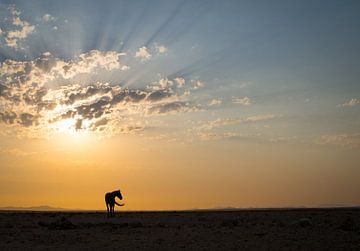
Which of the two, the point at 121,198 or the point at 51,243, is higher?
the point at 121,198

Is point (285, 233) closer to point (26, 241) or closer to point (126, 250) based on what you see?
point (126, 250)

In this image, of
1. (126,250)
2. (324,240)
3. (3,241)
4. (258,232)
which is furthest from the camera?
(258,232)

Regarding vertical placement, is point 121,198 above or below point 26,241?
above

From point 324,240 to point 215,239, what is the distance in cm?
514

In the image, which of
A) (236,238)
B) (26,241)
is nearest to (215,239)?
(236,238)

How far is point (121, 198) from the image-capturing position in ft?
162

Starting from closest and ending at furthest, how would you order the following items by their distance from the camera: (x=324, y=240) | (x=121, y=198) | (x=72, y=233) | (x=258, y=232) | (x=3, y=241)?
(x=324, y=240) < (x=3, y=241) < (x=258, y=232) < (x=72, y=233) < (x=121, y=198)

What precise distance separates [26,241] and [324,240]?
14.7 metres

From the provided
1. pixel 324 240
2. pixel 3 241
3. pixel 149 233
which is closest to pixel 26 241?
pixel 3 241

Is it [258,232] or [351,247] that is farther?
[258,232]

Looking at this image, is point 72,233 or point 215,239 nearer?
point 215,239

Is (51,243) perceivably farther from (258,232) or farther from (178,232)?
(258,232)

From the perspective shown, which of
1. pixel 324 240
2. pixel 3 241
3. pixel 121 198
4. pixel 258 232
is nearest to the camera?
pixel 324 240

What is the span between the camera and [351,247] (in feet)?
62.4
